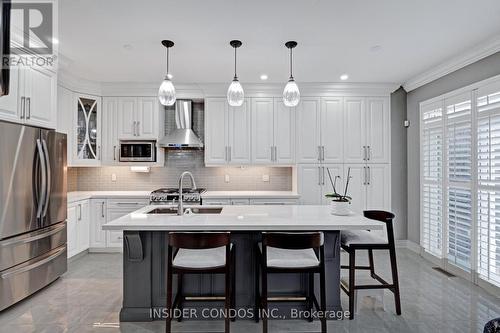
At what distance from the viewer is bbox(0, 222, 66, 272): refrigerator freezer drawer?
2533mm

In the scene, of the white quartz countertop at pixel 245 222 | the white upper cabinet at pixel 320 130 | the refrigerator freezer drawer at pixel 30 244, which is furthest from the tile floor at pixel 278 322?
the white upper cabinet at pixel 320 130

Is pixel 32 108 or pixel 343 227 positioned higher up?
pixel 32 108

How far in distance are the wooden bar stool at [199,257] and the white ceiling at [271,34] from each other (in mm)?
1859

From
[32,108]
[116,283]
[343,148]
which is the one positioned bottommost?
[116,283]

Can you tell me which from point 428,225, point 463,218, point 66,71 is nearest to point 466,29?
point 463,218

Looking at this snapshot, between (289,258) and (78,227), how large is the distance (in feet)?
10.7

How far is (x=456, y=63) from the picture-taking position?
3.49 metres

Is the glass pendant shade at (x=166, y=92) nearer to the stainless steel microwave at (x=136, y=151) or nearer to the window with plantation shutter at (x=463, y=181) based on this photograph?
the stainless steel microwave at (x=136, y=151)

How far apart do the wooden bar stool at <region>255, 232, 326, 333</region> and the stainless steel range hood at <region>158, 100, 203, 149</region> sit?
2.53m

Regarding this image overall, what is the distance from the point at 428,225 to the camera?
409cm

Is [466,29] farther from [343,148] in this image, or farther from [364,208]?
[364,208]

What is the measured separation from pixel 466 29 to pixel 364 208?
105 inches

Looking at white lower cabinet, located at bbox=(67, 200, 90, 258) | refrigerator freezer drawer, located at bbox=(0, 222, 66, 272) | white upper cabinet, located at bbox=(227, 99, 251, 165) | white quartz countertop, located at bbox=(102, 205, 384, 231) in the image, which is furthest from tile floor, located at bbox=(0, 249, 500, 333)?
white upper cabinet, located at bbox=(227, 99, 251, 165)

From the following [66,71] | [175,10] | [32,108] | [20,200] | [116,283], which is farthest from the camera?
[66,71]
